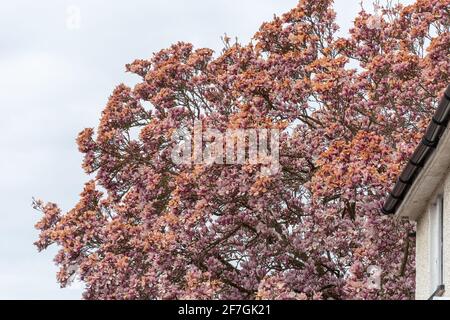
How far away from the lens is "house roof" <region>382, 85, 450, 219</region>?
45.9 feet

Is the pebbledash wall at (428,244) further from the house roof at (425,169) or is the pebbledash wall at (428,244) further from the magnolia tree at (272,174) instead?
the magnolia tree at (272,174)

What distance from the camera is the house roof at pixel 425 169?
45.9 feet

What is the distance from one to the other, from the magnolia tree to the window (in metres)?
4.30

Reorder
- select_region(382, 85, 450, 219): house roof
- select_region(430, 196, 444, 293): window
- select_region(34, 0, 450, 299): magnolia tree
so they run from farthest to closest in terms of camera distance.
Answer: select_region(34, 0, 450, 299): magnolia tree
select_region(430, 196, 444, 293): window
select_region(382, 85, 450, 219): house roof

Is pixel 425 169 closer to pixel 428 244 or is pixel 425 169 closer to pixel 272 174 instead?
pixel 428 244

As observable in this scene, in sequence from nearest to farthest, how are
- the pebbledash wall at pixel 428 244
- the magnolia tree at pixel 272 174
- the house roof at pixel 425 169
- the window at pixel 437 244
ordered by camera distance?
the house roof at pixel 425 169
the pebbledash wall at pixel 428 244
the window at pixel 437 244
the magnolia tree at pixel 272 174

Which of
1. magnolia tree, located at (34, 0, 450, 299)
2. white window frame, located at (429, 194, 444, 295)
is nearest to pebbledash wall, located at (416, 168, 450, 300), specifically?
white window frame, located at (429, 194, 444, 295)

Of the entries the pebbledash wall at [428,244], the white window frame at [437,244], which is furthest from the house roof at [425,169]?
the white window frame at [437,244]

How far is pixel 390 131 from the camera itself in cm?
2422

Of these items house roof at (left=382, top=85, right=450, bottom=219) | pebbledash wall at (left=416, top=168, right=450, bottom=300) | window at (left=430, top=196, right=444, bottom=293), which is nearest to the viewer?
house roof at (left=382, top=85, right=450, bottom=219)

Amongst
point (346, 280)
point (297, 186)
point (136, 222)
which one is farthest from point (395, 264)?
point (136, 222)

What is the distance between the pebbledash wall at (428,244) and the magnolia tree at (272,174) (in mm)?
3313

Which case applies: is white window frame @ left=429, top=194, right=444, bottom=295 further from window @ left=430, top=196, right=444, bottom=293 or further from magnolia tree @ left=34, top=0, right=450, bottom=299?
magnolia tree @ left=34, top=0, right=450, bottom=299

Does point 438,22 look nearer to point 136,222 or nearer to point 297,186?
point 297,186
